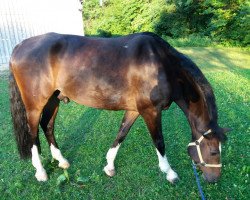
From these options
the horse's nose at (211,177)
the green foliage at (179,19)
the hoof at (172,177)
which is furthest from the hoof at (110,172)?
the green foliage at (179,19)

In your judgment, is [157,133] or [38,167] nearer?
[157,133]

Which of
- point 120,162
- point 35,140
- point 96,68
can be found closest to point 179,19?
point 120,162

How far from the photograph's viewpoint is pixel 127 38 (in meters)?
3.69

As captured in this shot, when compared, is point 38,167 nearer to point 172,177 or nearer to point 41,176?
point 41,176

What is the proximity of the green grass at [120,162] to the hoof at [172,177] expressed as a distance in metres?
0.06

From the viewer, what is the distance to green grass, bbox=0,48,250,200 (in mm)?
3502

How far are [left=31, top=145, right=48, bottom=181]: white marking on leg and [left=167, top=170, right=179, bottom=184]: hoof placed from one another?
1.71 meters

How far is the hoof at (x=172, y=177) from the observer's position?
12.0ft

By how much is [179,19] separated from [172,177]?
22631mm

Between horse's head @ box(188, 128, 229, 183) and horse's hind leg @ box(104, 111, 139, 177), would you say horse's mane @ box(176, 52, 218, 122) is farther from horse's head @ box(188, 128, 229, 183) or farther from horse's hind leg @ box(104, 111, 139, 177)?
horse's hind leg @ box(104, 111, 139, 177)

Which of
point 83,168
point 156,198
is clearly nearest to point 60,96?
point 83,168

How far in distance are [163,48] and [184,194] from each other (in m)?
1.87

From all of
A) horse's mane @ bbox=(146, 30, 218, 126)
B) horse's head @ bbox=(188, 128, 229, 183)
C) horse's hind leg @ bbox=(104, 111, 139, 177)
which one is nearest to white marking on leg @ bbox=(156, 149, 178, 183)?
horse's head @ bbox=(188, 128, 229, 183)

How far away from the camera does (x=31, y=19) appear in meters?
11.9
